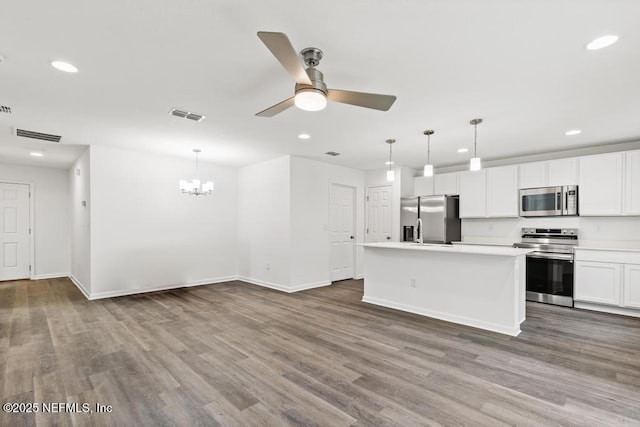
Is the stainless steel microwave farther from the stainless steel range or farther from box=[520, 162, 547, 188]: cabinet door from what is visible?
the stainless steel range

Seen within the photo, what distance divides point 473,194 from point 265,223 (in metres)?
4.10

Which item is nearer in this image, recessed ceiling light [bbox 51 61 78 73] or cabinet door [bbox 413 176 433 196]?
recessed ceiling light [bbox 51 61 78 73]

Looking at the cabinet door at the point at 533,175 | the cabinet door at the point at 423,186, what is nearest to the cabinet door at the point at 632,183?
the cabinet door at the point at 533,175

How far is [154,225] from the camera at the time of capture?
573cm

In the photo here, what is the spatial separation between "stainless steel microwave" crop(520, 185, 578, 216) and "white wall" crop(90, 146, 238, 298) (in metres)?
5.71

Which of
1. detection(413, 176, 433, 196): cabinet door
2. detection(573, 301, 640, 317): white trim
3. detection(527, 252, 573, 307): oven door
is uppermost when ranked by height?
detection(413, 176, 433, 196): cabinet door

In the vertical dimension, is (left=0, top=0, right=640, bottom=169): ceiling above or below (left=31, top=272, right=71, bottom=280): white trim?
above

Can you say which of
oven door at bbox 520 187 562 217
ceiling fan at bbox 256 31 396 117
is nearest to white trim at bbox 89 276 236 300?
ceiling fan at bbox 256 31 396 117

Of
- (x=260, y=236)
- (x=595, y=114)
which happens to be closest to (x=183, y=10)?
(x=595, y=114)

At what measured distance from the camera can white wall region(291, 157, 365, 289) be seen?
5719 mm

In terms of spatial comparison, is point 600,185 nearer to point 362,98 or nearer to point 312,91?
point 362,98

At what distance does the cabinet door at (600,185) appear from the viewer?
4.54 meters

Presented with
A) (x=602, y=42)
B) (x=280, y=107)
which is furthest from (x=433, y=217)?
(x=280, y=107)

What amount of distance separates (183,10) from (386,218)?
5.64 metres
